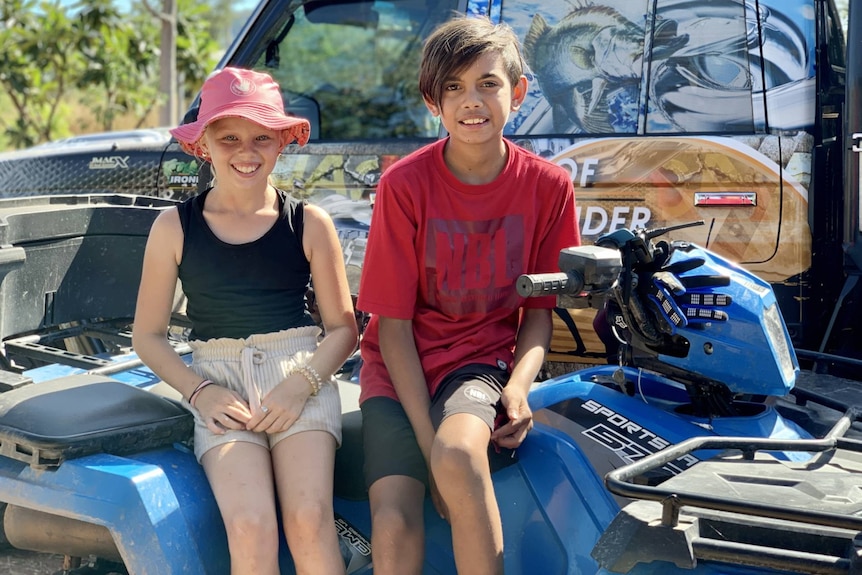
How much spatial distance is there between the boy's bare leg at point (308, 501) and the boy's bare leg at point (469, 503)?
0.92ft

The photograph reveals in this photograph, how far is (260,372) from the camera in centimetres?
235

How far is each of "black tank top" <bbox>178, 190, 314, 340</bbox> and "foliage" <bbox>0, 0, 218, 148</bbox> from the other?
41.3ft

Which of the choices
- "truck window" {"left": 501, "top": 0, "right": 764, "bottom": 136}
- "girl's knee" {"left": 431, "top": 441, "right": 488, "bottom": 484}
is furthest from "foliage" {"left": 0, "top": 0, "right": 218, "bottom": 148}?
"girl's knee" {"left": 431, "top": 441, "right": 488, "bottom": 484}

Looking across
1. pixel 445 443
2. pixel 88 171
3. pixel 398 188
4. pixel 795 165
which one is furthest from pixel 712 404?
pixel 88 171

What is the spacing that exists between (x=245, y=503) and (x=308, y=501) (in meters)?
0.13

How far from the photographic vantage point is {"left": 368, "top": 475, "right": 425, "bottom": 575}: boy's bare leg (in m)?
2.05

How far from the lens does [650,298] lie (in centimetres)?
211

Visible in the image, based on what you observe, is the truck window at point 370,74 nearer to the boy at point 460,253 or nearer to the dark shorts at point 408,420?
the boy at point 460,253

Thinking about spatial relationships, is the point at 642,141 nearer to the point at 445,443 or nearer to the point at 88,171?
the point at 445,443

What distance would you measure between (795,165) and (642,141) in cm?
57

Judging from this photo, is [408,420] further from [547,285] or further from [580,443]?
[547,285]

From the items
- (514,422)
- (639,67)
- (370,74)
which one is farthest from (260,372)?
(370,74)

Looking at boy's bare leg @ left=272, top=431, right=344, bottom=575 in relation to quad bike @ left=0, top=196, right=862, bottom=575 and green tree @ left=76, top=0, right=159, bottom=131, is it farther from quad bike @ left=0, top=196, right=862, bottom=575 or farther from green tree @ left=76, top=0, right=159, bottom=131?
green tree @ left=76, top=0, right=159, bottom=131

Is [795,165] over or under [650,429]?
over
